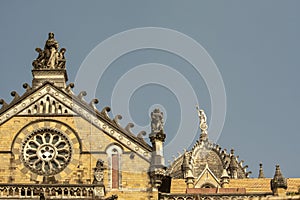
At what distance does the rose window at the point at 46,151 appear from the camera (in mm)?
43531

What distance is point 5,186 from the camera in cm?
4028

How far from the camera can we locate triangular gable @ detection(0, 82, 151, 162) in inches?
1740

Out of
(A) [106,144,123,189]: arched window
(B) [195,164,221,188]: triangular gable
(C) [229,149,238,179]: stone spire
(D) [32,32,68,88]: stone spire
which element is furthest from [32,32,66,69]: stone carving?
(C) [229,149,238,179]: stone spire

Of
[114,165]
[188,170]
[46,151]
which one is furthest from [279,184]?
[188,170]

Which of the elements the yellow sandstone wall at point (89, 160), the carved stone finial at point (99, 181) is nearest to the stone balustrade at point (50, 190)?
the carved stone finial at point (99, 181)

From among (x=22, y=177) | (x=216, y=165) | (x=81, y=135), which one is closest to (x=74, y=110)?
(x=81, y=135)

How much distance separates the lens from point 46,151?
144ft

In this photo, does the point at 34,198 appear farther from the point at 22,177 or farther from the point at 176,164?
the point at 176,164

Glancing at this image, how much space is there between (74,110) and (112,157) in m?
3.38

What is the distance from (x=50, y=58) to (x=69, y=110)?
4.10 m

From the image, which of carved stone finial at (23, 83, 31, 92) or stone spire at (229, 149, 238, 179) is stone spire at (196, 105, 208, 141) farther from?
carved stone finial at (23, 83, 31, 92)

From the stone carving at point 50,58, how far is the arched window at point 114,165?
625 cm

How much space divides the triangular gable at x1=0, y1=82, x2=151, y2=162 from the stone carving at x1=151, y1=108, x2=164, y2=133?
0.98 metres

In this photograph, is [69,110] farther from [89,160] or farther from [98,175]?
[98,175]
